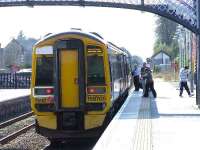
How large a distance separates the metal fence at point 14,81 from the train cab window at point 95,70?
4149 cm

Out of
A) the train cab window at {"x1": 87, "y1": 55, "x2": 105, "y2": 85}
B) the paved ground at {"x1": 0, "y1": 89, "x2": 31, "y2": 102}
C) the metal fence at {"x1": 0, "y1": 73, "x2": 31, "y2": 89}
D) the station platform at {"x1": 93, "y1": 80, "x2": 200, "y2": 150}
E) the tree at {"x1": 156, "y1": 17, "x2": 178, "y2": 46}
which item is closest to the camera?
the station platform at {"x1": 93, "y1": 80, "x2": 200, "y2": 150}

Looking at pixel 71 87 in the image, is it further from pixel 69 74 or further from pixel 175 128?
pixel 175 128

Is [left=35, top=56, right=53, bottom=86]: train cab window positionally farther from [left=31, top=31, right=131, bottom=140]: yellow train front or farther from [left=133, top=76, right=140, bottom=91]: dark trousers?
[left=133, top=76, right=140, bottom=91]: dark trousers

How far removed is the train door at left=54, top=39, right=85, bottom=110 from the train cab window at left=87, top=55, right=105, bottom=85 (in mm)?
232

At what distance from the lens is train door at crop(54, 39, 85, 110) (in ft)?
55.6

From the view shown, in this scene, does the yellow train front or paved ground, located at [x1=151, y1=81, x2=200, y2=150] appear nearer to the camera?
paved ground, located at [x1=151, y1=81, x2=200, y2=150]

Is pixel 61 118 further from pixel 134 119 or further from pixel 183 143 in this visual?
pixel 183 143

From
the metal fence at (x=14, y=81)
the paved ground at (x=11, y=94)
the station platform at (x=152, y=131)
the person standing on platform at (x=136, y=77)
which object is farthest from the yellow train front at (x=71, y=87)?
the metal fence at (x=14, y=81)

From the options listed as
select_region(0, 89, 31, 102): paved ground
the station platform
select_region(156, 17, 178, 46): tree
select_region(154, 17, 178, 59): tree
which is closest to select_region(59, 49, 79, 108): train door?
the station platform

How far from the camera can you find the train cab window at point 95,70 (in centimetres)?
1714

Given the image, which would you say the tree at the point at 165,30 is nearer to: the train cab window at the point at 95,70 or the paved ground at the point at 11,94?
the paved ground at the point at 11,94

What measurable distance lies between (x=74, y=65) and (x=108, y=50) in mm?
1354

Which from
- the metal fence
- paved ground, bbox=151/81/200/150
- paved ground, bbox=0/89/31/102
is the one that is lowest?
paved ground, bbox=151/81/200/150

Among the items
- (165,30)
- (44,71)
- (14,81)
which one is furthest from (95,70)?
(165,30)
